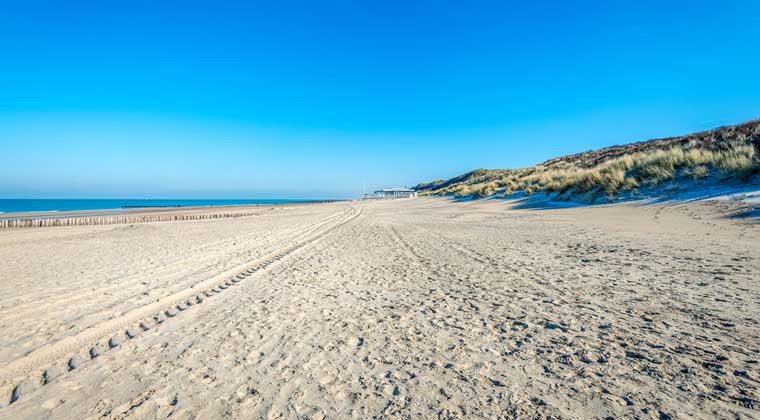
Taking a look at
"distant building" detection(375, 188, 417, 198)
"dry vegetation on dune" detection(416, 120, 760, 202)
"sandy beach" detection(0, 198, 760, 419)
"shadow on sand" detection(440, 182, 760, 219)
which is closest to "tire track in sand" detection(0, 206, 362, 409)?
"sandy beach" detection(0, 198, 760, 419)

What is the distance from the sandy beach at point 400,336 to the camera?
2377 mm

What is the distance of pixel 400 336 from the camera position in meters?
3.47

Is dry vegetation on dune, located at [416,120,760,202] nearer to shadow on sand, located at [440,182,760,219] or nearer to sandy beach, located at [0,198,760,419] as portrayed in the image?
shadow on sand, located at [440,182,760,219]

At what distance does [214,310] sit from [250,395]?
2283mm

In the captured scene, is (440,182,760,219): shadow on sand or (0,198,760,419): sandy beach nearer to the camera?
(0,198,760,419): sandy beach

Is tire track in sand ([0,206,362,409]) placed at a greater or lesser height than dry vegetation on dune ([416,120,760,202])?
lesser

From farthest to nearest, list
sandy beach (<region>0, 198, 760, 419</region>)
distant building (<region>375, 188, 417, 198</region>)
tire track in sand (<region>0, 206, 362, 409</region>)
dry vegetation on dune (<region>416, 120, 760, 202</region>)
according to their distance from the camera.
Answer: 1. distant building (<region>375, 188, 417, 198</region>)
2. dry vegetation on dune (<region>416, 120, 760, 202</region>)
3. tire track in sand (<region>0, 206, 362, 409</region>)
4. sandy beach (<region>0, 198, 760, 419</region>)

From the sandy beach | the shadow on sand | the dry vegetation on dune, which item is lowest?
the sandy beach

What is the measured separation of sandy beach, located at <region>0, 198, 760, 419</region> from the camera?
238 cm

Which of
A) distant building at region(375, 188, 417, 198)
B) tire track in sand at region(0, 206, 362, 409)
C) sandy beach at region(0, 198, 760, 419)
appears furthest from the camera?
distant building at region(375, 188, 417, 198)

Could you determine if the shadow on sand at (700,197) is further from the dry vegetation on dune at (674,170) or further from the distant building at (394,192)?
the distant building at (394,192)

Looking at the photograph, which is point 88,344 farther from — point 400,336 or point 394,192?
point 394,192

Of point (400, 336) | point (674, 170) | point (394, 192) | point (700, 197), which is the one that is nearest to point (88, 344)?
point (400, 336)

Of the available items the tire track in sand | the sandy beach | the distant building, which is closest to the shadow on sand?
the sandy beach
